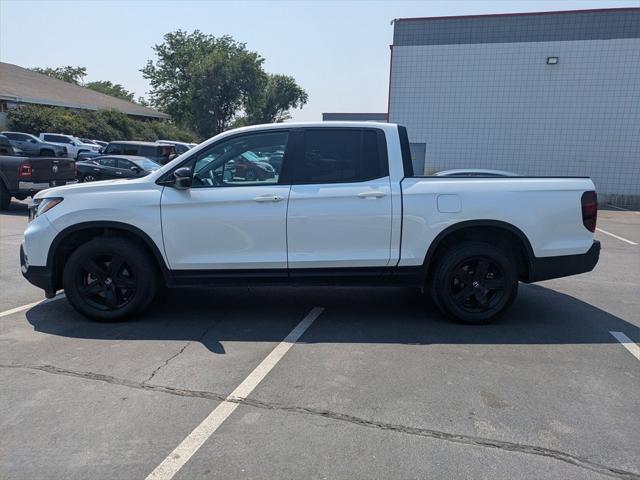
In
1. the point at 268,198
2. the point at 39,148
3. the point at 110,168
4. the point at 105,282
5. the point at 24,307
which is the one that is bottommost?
the point at 24,307

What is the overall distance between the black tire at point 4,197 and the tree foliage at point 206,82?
4687cm

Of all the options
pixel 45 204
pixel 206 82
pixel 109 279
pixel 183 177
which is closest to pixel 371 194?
pixel 183 177

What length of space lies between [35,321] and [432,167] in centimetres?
1689

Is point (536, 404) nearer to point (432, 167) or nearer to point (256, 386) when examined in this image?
point (256, 386)

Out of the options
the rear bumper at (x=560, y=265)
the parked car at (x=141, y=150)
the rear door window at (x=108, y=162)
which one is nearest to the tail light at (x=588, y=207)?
the rear bumper at (x=560, y=265)

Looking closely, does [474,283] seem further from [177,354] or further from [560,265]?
[177,354]

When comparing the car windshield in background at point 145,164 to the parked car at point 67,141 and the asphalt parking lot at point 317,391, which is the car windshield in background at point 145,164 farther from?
the parked car at point 67,141

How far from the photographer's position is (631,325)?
548 cm

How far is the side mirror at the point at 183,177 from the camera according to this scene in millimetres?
5062

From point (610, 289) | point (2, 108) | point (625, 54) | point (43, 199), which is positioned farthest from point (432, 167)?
point (2, 108)

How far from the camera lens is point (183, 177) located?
5059 mm

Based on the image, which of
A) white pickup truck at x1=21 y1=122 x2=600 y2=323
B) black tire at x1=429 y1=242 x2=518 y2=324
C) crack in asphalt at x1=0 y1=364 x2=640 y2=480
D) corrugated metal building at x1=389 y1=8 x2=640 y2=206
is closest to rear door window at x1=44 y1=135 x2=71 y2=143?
corrugated metal building at x1=389 y1=8 x2=640 y2=206

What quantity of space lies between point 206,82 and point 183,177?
184 feet

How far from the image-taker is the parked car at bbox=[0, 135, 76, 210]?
504 inches
